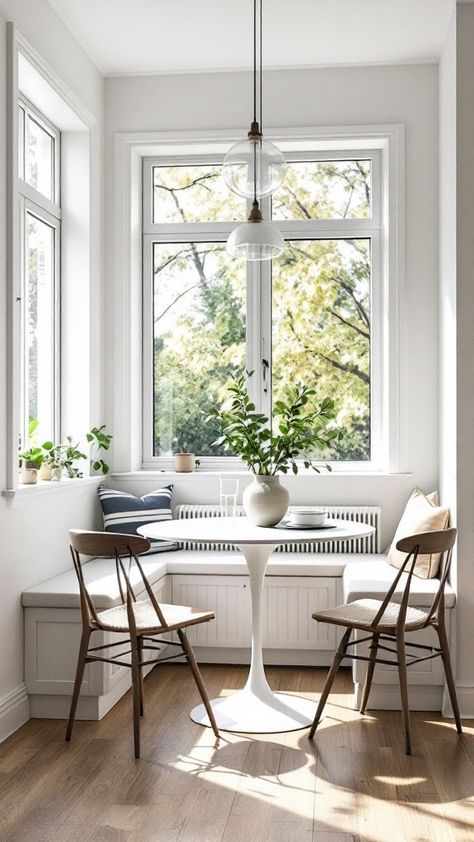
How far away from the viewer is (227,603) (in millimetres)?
4527

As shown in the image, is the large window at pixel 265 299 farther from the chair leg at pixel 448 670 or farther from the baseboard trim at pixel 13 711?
the baseboard trim at pixel 13 711

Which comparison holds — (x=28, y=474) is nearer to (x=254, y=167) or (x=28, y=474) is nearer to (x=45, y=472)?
(x=45, y=472)

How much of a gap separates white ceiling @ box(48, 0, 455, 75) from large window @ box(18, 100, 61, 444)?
547 millimetres

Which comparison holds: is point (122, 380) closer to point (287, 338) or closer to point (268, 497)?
point (287, 338)

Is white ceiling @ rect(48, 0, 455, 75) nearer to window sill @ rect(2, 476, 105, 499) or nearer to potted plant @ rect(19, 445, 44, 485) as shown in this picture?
potted plant @ rect(19, 445, 44, 485)

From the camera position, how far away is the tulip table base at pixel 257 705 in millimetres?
3590

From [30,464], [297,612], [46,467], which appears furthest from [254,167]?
[297,612]

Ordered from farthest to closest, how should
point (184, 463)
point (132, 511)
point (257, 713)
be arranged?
1. point (184, 463)
2. point (132, 511)
3. point (257, 713)

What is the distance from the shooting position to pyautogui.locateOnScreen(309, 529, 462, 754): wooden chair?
3.36 metres

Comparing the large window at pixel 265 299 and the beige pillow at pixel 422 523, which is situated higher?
the large window at pixel 265 299

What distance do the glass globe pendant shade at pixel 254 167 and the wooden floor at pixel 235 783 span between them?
6.86ft

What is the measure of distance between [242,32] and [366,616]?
2.91 meters

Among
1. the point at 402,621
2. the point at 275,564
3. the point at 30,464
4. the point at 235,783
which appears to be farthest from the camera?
the point at 275,564

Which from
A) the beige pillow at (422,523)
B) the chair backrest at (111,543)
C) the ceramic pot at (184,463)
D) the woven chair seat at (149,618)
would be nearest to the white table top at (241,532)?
the chair backrest at (111,543)
